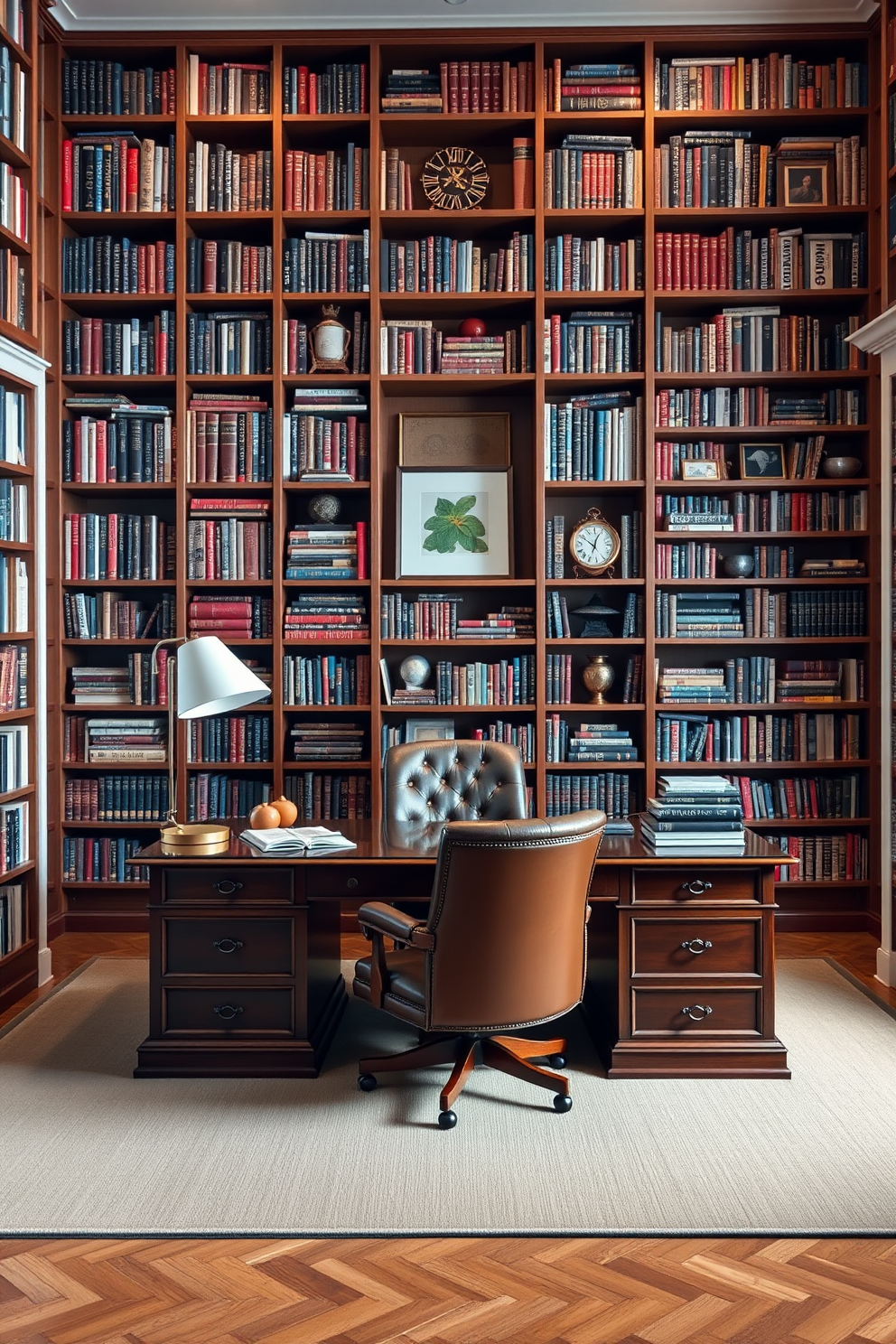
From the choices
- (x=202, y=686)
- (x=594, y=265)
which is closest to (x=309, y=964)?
(x=202, y=686)

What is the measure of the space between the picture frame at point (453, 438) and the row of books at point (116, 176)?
58.0 inches

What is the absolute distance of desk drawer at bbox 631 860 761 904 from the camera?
338 centimetres

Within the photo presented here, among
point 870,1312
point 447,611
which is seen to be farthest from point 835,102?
point 870,1312

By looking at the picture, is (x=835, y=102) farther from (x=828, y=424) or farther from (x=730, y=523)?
(x=730, y=523)

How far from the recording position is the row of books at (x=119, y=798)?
5.09 meters

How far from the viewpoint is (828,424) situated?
16.5 feet

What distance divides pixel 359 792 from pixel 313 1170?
7.94ft

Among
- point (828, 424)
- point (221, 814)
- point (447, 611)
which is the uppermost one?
point (828, 424)

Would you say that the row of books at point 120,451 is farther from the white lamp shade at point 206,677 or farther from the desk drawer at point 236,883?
the desk drawer at point 236,883

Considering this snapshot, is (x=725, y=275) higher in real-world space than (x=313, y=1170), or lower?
higher

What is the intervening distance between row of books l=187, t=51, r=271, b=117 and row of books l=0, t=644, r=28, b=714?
102 inches

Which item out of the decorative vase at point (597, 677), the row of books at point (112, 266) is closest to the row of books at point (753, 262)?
the decorative vase at point (597, 677)

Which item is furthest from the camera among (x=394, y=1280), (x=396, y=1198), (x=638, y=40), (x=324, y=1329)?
(x=638, y=40)

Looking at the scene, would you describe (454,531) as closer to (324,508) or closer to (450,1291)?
(324,508)
